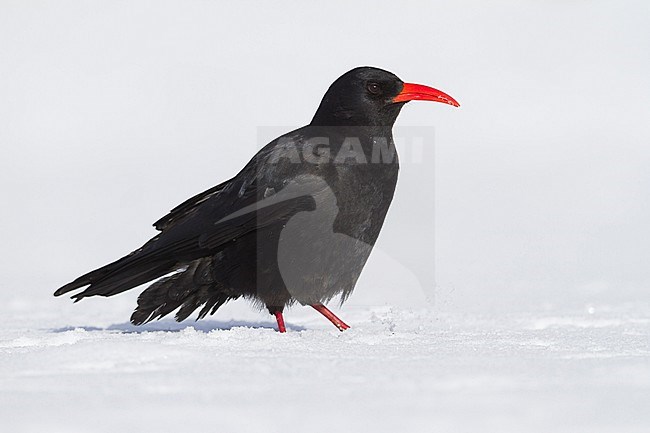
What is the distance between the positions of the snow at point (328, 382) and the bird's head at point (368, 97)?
1457 millimetres

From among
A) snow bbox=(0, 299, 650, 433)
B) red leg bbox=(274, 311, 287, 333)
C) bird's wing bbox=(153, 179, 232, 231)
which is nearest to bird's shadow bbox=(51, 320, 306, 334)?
red leg bbox=(274, 311, 287, 333)

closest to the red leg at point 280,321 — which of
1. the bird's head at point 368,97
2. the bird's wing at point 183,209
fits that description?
the bird's wing at point 183,209

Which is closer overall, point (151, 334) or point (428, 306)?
point (151, 334)

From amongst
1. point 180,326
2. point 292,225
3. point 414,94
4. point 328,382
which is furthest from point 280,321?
point 328,382

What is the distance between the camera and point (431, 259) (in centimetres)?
1177

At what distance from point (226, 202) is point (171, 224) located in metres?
0.57

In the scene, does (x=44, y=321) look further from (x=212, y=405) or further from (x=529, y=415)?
(x=529, y=415)

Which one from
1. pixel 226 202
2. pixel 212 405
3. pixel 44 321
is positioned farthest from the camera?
pixel 44 321

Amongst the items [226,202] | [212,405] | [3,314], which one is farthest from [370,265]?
[212,405]

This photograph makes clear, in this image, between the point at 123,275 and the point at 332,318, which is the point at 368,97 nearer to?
the point at 332,318

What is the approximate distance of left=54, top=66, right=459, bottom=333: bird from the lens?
6.13m

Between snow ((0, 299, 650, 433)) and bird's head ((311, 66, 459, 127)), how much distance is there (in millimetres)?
1457

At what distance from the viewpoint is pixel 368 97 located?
6625 mm

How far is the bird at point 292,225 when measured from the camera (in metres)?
6.13
